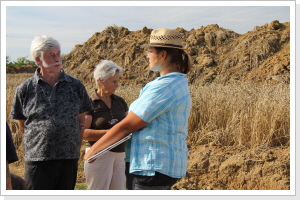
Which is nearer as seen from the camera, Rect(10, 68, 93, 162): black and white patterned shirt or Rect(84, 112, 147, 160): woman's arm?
Rect(84, 112, 147, 160): woman's arm

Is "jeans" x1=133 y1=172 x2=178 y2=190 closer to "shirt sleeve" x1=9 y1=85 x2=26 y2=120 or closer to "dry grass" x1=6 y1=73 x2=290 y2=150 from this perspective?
"shirt sleeve" x1=9 y1=85 x2=26 y2=120

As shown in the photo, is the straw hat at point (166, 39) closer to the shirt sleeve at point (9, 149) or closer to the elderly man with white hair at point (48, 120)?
the elderly man with white hair at point (48, 120)

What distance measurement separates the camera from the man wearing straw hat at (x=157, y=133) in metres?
2.62

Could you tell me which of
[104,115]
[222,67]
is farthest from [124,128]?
[222,67]

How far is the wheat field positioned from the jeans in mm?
4167

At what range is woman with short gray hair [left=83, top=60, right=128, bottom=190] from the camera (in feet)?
12.2

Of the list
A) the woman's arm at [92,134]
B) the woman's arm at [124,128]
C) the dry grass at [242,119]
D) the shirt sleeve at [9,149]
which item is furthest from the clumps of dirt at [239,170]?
the shirt sleeve at [9,149]

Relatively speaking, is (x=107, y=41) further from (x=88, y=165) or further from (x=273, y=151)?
(x=88, y=165)

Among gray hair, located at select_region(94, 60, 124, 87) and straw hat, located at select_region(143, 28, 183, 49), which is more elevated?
straw hat, located at select_region(143, 28, 183, 49)

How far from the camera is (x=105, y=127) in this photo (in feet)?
12.3

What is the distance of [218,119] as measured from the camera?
752 centimetres

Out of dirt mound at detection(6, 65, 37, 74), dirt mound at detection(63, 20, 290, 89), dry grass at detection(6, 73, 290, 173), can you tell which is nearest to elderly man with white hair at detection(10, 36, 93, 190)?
dry grass at detection(6, 73, 290, 173)

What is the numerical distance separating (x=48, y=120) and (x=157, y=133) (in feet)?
3.37

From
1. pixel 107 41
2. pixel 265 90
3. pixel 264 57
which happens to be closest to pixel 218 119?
pixel 265 90
